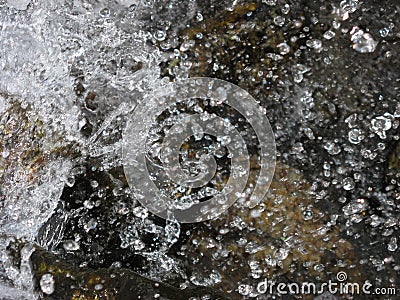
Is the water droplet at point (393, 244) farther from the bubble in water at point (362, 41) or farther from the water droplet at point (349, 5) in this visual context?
the water droplet at point (349, 5)

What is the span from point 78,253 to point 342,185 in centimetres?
115

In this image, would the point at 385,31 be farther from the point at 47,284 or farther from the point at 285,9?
the point at 47,284

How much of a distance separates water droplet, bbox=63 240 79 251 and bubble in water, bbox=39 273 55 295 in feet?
1.38

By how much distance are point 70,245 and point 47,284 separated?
0.46 meters

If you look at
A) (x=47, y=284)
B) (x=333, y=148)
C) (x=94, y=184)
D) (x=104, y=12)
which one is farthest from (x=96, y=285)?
(x=104, y=12)

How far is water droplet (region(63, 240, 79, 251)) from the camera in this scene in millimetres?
2234

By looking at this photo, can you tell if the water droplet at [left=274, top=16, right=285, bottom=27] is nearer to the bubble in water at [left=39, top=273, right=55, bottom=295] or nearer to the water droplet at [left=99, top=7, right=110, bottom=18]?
the water droplet at [left=99, top=7, right=110, bottom=18]

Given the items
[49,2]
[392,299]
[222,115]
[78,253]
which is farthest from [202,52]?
[392,299]

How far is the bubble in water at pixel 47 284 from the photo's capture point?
178 centimetres

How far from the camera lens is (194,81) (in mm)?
2291

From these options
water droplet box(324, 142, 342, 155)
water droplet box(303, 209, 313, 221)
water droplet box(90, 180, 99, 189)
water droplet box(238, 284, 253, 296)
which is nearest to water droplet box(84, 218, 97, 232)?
water droplet box(90, 180, 99, 189)

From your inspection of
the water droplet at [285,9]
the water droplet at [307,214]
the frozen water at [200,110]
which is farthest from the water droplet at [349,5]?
the water droplet at [307,214]

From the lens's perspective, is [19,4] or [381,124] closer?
[381,124]

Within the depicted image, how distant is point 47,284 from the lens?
179 cm
